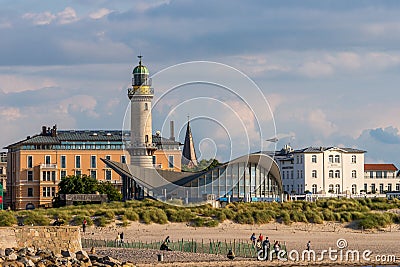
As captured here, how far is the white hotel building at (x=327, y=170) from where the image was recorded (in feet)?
333

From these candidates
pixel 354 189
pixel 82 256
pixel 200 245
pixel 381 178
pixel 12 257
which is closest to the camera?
pixel 12 257

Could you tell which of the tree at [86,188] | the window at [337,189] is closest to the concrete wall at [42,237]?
the tree at [86,188]

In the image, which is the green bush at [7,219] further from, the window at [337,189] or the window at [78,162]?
the window at [337,189]

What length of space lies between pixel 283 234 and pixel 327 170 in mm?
53030

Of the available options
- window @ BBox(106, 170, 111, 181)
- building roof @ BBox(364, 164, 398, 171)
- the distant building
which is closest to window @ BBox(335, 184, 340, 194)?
the distant building

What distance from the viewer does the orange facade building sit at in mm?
92500

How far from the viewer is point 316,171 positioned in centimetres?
10231

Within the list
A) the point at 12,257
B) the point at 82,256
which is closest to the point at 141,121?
the point at 82,256

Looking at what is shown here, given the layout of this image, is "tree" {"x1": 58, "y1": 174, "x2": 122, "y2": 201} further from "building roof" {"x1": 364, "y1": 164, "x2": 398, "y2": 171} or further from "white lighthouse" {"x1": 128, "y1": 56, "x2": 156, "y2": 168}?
"building roof" {"x1": 364, "y1": 164, "x2": 398, "y2": 171}

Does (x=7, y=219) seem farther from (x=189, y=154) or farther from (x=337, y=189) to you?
(x=337, y=189)

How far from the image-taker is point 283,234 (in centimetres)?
4981

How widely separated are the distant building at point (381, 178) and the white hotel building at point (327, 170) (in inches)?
365

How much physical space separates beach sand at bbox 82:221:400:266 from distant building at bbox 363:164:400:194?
61.3 m

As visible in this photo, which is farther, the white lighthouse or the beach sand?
the white lighthouse
